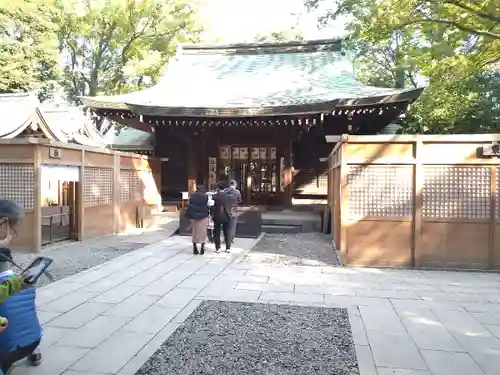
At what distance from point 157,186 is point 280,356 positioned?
38.7 ft

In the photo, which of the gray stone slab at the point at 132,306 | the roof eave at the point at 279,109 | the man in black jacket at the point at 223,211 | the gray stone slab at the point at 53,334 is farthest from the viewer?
the roof eave at the point at 279,109

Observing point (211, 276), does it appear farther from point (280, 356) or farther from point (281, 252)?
point (280, 356)

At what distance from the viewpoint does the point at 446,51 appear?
28.7 ft

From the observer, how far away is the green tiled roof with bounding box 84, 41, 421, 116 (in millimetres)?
12422

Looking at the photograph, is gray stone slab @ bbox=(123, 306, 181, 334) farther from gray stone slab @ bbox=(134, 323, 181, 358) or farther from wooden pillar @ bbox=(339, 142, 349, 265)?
wooden pillar @ bbox=(339, 142, 349, 265)

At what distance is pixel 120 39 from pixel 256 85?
14.0 meters

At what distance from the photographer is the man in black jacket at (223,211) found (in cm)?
837

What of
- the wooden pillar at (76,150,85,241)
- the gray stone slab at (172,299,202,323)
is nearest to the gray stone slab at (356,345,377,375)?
the gray stone slab at (172,299,202,323)

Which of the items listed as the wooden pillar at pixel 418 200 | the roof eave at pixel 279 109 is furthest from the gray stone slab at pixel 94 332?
the roof eave at pixel 279 109

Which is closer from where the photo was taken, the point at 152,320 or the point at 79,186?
the point at 152,320

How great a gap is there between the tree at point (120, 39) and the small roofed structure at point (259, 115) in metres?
8.66

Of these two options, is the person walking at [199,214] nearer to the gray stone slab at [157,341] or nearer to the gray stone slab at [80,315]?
the gray stone slab at [80,315]

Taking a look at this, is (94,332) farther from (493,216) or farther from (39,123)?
(39,123)

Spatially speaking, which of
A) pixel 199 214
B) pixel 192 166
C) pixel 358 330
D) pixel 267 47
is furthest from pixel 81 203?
pixel 267 47
